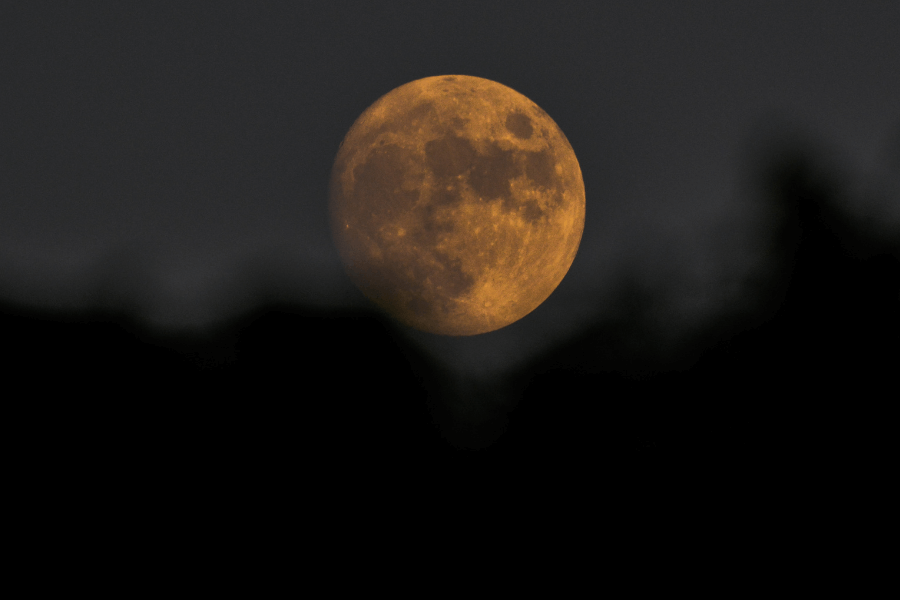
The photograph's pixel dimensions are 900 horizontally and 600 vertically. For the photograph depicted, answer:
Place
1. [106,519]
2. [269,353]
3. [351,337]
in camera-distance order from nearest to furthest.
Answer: [106,519] → [269,353] → [351,337]

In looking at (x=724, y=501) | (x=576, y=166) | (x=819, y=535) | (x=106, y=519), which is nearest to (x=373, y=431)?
(x=106, y=519)

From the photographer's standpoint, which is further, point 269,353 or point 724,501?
point 724,501

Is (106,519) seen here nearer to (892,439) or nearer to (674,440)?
(674,440)

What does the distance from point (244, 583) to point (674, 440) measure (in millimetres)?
9027

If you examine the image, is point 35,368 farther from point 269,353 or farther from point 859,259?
point 859,259

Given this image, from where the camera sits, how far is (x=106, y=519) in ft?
23.1

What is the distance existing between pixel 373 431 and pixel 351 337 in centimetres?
183

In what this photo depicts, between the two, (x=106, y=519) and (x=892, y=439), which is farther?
(x=892, y=439)

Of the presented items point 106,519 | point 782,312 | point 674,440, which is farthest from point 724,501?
point 106,519

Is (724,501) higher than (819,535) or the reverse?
higher

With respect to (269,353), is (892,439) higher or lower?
lower

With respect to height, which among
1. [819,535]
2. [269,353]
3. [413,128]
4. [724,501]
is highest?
[413,128]

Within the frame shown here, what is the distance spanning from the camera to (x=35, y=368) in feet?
24.0

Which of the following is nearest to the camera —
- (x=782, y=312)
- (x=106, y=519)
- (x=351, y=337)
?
(x=106, y=519)
